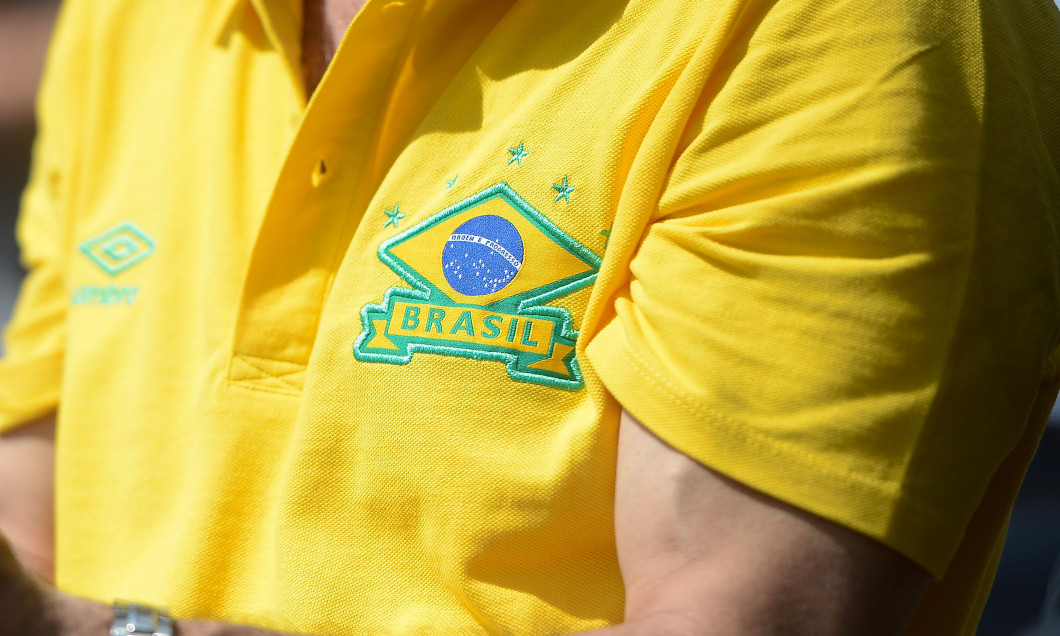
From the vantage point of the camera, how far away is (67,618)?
984 millimetres

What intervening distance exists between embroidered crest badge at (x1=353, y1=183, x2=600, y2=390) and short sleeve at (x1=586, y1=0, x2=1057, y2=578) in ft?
0.37

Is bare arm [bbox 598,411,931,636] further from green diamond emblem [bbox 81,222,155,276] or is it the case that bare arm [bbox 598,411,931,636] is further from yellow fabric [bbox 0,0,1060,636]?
green diamond emblem [bbox 81,222,155,276]

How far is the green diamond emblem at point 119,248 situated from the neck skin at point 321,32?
0.33 m

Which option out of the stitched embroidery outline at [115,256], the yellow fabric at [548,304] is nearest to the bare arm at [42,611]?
the yellow fabric at [548,304]

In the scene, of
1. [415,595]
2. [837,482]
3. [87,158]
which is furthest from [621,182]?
[87,158]

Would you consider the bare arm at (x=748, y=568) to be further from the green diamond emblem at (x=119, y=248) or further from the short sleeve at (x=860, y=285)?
the green diamond emblem at (x=119, y=248)

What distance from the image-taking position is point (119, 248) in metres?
1.46

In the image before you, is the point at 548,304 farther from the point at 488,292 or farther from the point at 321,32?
the point at 321,32

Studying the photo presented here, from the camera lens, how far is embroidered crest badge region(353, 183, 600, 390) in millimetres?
1056

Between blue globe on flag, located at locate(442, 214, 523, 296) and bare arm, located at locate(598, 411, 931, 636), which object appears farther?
blue globe on flag, located at locate(442, 214, 523, 296)

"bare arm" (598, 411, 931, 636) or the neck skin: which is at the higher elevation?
the neck skin

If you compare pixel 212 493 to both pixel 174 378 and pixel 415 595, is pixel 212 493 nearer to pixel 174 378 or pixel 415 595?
pixel 174 378

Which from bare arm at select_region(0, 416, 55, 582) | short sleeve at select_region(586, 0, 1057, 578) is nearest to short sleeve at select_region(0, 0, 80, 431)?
bare arm at select_region(0, 416, 55, 582)

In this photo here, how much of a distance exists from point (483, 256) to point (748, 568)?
428 millimetres
